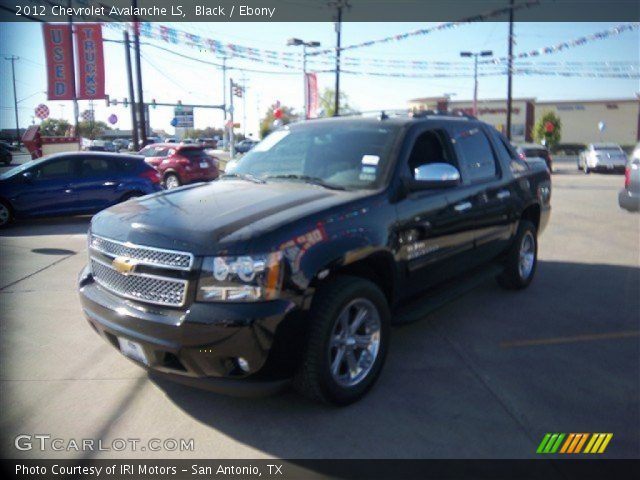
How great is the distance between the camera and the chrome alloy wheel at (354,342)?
3.41 metres

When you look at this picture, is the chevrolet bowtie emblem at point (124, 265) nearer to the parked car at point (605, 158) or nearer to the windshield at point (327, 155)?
the windshield at point (327, 155)

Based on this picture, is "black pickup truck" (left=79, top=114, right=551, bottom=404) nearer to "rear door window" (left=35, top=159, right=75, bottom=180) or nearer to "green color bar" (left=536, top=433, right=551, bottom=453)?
"green color bar" (left=536, top=433, right=551, bottom=453)

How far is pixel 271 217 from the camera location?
127 inches

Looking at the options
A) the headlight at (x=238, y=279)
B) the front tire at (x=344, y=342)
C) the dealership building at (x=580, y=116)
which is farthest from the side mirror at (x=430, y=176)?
the dealership building at (x=580, y=116)

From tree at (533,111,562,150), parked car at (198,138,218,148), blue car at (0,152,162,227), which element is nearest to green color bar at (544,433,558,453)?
blue car at (0,152,162,227)

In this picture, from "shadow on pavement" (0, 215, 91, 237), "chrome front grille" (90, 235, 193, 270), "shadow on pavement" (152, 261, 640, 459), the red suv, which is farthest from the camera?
the red suv

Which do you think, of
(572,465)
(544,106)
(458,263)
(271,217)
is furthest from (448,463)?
(544,106)

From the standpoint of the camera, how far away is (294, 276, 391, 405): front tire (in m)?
3.16

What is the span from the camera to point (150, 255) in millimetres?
3109

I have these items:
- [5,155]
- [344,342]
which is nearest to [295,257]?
[344,342]

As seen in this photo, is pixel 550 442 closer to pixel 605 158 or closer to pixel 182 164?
pixel 182 164

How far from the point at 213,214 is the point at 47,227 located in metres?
8.99

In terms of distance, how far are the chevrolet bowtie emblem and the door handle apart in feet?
8.75

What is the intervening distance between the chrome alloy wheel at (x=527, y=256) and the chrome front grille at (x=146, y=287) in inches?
165
